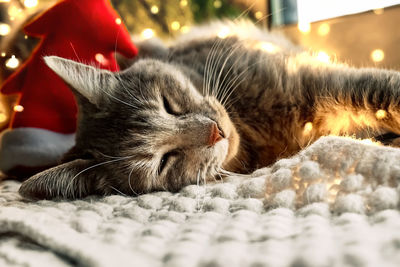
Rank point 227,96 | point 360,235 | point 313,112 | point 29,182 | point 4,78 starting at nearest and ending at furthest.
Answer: point 360,235 < point 29,182 < point 313,112 < point 227,96 < point 4,78

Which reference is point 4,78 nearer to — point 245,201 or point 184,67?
point 184,67

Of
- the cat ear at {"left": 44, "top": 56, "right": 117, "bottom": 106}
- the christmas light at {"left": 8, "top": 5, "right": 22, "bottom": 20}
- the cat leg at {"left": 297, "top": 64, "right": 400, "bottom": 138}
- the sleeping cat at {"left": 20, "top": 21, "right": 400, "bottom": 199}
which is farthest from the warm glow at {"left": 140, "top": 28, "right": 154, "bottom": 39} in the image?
the cat leg at {"left": 297, "top": 64, "right": 400, "bottom": 138}

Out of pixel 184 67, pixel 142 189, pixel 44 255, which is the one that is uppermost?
pixel 184 67

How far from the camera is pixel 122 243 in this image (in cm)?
58

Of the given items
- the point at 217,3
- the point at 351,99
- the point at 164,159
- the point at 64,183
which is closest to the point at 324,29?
the point at 217,3

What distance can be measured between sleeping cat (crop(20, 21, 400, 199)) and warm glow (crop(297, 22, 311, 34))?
748mm

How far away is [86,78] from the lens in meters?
1.05

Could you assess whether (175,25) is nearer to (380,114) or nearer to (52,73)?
(52,73)

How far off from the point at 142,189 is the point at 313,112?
A: 52 cm

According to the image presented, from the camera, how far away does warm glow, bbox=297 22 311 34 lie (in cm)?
191

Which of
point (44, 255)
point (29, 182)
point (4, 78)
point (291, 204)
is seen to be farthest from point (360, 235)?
point (4, 78)

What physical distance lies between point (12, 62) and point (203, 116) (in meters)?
0.89

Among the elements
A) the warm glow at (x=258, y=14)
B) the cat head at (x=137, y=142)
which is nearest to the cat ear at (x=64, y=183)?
the cat head at (x=137, y=142)

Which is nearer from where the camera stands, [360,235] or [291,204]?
[360,235]
